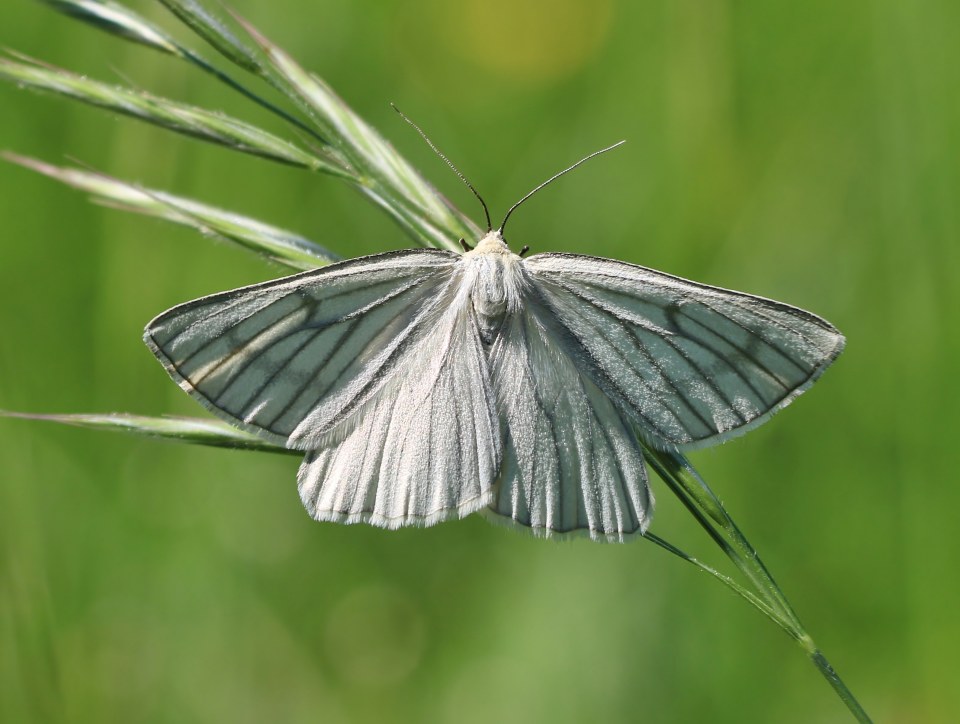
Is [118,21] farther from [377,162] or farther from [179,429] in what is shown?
[179,429]

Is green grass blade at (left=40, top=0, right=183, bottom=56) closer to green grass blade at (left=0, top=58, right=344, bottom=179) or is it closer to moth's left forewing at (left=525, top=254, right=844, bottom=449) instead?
green grass blade at (left=0, top=58, right=344, bottom=179)

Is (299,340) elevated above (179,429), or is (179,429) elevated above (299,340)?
(299,340)

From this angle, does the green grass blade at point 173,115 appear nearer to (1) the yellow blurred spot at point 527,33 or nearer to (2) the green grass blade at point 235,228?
(2) the green grass blade at point 235,228

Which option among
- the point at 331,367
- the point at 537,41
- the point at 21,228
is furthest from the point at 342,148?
the point at 537,41

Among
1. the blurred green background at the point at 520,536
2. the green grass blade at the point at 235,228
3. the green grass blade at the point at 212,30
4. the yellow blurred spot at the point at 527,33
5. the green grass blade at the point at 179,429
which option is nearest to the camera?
the green grass blade at the point at 179,429

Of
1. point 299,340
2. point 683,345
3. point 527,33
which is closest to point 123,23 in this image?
point 299,340

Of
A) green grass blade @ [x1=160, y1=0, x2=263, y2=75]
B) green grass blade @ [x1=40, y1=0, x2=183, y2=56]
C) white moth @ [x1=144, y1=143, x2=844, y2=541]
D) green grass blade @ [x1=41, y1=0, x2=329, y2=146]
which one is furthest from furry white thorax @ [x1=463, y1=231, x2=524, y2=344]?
green grass blade @ [x1=40, y1=0, x2=183, y2=56]

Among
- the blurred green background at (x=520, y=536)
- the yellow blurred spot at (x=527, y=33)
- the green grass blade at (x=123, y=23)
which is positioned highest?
the yellow blurred spot at (x=527, y=33)

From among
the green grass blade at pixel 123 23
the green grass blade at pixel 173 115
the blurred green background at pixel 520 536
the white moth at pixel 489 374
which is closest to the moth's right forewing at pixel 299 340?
the white moth at pixel 489 374
